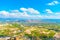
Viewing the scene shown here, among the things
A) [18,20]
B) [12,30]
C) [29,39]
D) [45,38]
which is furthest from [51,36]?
[18,20]

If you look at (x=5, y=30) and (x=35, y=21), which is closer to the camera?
(x=5, y=30)

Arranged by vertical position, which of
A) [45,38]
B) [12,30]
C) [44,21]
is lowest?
[45,38]

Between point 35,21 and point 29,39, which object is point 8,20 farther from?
point 29,39

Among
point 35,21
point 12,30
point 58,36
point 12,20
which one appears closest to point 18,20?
Answer: point 12,20

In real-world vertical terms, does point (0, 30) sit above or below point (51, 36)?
above

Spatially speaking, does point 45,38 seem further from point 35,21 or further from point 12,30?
point 35,21

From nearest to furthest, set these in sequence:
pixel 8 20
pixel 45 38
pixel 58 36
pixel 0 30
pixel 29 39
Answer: pixel 29 39
pixel 45 38
pixel 58 36
pixel 0 30
pixel 8 20

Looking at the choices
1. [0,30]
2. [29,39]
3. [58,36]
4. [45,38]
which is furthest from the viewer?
[0,30]

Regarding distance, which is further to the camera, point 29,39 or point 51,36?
point 51,36

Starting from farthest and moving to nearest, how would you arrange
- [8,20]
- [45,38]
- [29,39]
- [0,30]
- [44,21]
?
[44,21] → [8,20] → [0,30] → [45,38] → [29,39]
